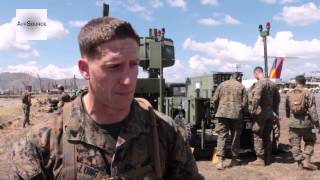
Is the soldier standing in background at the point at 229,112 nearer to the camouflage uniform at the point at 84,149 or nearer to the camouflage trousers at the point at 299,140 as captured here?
the camouflage trousers at the point at 299,140

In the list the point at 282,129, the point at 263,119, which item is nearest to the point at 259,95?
the point at 263,119

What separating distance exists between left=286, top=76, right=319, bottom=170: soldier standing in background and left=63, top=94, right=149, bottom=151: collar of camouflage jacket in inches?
262

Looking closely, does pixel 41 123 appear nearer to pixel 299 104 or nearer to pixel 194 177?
pixel 194 177

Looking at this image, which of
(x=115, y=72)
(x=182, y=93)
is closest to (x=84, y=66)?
(x=115, y=72)

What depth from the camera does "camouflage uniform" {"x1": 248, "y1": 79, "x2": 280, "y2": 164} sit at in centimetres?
834

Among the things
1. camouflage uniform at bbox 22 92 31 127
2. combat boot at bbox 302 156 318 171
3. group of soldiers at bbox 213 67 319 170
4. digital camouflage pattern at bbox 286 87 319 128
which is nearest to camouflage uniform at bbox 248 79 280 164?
group of soldiers at bbox 213 67 319 170

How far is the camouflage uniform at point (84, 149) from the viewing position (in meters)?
1.67

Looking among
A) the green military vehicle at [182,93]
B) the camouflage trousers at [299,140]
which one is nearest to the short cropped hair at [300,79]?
the camouflage trousers at [299,140]

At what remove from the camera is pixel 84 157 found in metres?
1.67

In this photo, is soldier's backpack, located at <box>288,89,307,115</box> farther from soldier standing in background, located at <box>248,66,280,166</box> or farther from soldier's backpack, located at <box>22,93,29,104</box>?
soldier's backpack, located at <box>22,93,29,104</box>

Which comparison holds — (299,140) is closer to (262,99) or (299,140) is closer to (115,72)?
(262,99)

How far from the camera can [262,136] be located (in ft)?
28.5

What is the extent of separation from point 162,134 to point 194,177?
238mm

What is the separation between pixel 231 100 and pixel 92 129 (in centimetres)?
674
